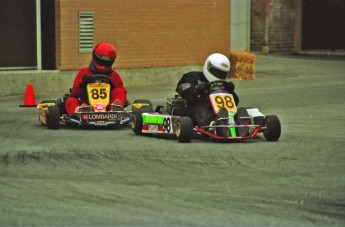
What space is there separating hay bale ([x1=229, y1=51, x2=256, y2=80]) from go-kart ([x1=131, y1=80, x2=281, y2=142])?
11.0 meters

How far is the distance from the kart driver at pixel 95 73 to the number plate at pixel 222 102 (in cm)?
192

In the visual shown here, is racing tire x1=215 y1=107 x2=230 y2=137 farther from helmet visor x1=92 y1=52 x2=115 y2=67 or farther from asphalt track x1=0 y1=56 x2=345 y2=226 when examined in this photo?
helmet visor x1=92 y1=52 x2=115 y2=67

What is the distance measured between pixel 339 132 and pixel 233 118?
1.80m

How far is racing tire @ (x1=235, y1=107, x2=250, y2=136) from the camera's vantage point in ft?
42.2

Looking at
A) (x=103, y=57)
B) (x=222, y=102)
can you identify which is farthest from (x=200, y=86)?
(x=103, y=57)

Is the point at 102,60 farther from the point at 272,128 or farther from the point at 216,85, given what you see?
the point at 272,128

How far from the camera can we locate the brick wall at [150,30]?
21656 mm

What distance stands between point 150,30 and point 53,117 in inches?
357

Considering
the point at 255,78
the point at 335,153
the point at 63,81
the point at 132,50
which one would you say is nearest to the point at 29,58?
the point at 63,81

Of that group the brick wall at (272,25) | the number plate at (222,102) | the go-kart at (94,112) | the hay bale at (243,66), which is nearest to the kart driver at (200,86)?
the number plate at (222,102)

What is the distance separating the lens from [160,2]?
2319 centimetres

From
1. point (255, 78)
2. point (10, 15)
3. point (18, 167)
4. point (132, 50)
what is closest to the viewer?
point (18, 167)

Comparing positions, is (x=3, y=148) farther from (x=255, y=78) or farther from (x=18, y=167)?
(x=255, y=78)

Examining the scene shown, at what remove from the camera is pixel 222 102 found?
13172mm
